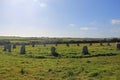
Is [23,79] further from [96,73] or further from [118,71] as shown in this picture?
[118,71]

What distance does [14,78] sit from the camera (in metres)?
17.9

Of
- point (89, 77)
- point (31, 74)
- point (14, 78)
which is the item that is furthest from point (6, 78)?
point (89, 77)

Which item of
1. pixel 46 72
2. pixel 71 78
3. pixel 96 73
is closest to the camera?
pixel 71 78

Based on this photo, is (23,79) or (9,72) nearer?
(23,79)

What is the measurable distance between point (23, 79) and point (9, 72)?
3236 mm

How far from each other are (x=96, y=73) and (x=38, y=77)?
15.1 ft

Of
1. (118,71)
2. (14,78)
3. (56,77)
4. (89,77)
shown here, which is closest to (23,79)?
(14,78)

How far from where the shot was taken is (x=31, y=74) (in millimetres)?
19469

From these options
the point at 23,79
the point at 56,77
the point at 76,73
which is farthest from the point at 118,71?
the point at 23,79

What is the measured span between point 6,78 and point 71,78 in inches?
195

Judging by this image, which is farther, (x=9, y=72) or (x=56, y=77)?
(x=9, y=72)

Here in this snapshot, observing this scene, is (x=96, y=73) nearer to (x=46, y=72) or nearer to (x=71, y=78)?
(x=71, y=78)

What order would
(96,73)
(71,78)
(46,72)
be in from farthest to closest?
(46,72)
(96,73)
(71,78)

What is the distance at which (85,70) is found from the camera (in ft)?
66.5
